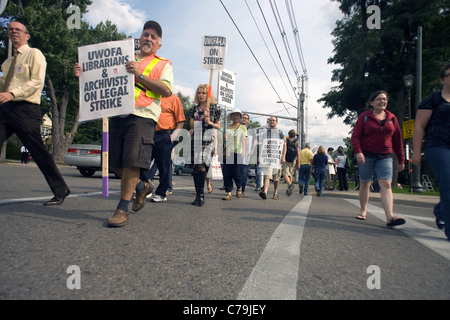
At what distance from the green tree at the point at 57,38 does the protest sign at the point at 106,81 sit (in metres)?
24.7

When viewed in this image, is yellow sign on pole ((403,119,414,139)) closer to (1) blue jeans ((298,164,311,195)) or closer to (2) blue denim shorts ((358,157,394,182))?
(1) blue jeans ((298,164,311,195))

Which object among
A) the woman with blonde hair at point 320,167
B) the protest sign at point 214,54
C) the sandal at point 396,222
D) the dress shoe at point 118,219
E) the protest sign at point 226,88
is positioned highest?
the protest sign at point 214,54

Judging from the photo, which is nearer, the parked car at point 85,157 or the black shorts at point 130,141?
the black shorts at point 130,141

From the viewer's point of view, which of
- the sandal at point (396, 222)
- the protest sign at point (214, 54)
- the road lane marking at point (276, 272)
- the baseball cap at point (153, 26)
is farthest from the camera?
the protest sign at point (214, 54)

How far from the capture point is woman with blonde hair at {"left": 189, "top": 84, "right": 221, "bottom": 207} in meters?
5.07

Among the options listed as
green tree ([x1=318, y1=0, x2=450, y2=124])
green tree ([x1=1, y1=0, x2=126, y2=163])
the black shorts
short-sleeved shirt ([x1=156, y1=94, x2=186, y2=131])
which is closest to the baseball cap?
the black shorts

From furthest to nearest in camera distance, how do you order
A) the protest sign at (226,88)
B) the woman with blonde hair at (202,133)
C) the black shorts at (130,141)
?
the protest sign at (226,88) < the woman with blonde hair at (202,133) < the black shorts at (130,141)

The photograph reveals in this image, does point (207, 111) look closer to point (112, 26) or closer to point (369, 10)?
point (369, 10)

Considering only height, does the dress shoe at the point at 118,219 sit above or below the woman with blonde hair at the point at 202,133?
below

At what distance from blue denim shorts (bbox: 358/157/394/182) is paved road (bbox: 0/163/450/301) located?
859 millimetres

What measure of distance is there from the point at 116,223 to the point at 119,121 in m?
1.05

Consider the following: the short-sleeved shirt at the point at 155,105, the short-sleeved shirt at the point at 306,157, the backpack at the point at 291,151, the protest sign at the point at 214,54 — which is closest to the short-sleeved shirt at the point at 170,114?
the short-sleeved shirt at the point at 155,105

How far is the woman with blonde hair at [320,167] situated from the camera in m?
9.86

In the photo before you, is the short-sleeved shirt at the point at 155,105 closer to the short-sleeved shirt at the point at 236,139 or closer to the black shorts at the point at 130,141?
the black shorts at the point at 130,141
